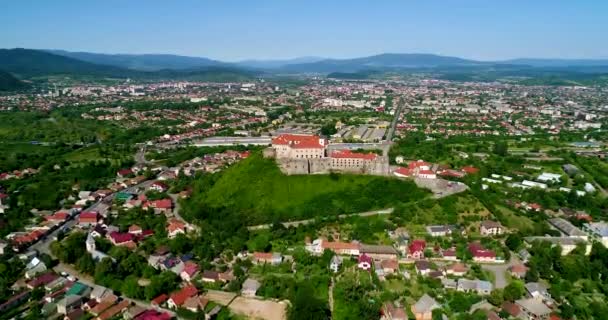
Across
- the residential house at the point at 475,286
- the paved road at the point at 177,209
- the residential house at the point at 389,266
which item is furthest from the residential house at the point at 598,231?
the paved road at the point at 177,209

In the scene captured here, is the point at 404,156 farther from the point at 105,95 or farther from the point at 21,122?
the point at 105,95

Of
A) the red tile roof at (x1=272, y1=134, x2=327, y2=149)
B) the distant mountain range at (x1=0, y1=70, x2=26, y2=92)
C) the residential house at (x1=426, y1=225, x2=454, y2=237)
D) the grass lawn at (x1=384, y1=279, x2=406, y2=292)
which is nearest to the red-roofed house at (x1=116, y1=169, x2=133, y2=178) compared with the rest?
the red tile roof at (x1=272, y1=134, x2=327, y2=149)

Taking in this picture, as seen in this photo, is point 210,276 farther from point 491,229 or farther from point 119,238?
point 491,229

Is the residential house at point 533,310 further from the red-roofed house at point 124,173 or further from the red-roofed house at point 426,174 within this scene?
→ the red-roofed house at point 124,173

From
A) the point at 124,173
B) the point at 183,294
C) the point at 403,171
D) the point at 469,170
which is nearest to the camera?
the point at 183,294

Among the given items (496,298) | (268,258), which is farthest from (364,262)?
(496,298)

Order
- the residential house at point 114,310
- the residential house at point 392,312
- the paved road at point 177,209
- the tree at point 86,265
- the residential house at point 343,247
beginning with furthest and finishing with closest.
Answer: the paved road at point 177,209 < the residential house at point 343,247 < the tree at point 86,265 < the residential house at point 114,310 < the residential house at point 392,312
